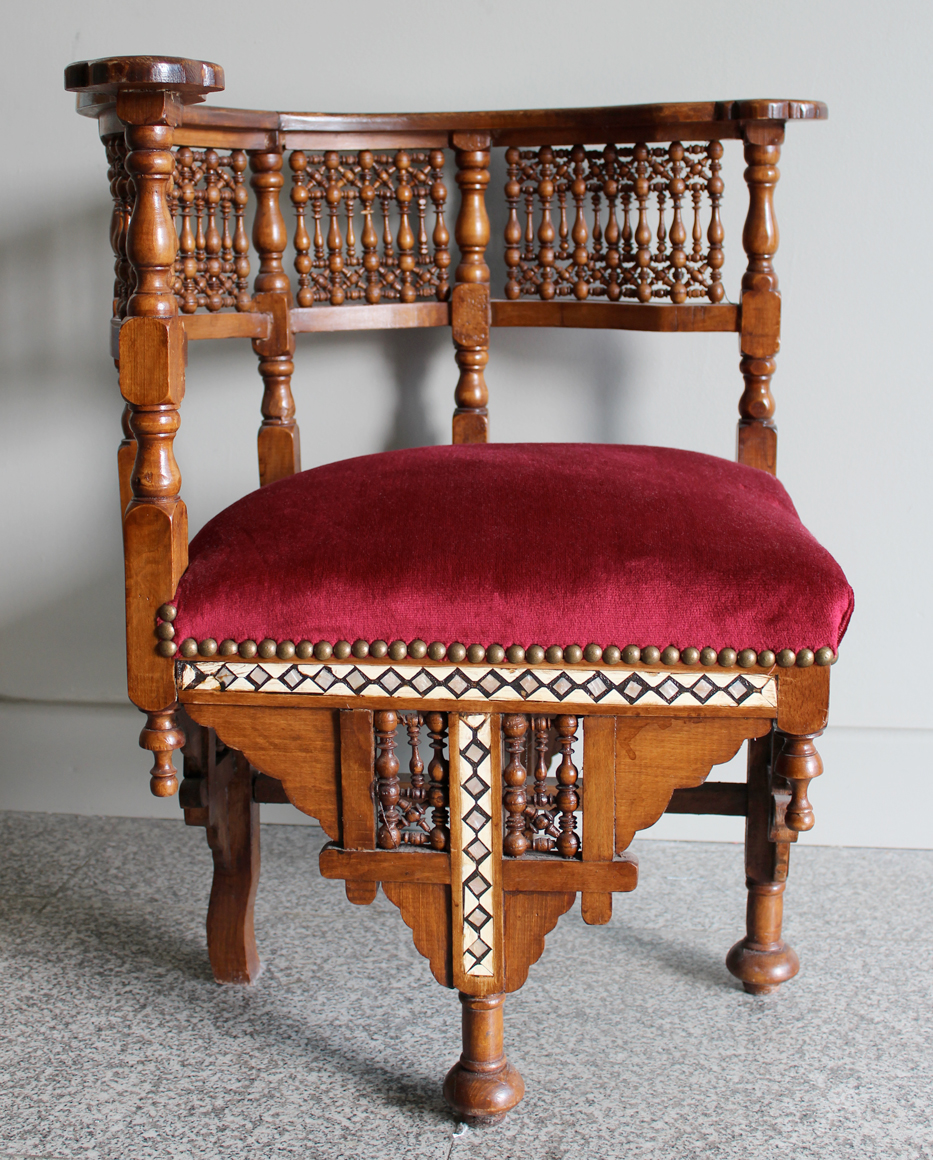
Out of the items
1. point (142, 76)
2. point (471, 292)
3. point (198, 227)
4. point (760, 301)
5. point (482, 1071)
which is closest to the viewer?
point (142, 76)

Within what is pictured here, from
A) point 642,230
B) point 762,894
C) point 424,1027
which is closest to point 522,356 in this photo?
point 642,230

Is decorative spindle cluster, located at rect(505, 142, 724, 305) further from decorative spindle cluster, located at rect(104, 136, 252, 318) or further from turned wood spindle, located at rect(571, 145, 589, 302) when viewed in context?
decorative spindle cluster, located at rect(104, 136, 252, 318)

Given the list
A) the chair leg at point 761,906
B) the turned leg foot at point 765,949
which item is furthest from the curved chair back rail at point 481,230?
the turned leg foot at point 765,949

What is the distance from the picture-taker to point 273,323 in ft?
5.07

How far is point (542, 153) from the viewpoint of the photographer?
155 cm

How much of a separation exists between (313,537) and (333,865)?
32 centimetres

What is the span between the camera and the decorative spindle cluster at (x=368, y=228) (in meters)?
1.53

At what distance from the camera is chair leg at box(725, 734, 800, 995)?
1.43 metres

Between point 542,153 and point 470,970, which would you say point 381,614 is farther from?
point 542,153

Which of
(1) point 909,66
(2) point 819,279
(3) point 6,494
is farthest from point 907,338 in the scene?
(3) point 6,494

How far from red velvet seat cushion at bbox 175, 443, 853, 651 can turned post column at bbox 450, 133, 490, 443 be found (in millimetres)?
532

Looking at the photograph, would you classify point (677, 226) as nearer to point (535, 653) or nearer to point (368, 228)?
point (368, 228)

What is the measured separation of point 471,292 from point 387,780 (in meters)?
0.74

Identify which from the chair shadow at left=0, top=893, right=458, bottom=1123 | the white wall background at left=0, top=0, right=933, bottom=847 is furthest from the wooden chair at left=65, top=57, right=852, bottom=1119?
the white wall background at left=0, top=0, right=933, bottom=847
